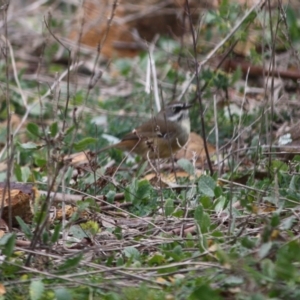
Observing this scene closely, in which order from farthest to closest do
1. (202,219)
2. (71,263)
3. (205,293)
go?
(202,219) → (71,263) → (205,293)

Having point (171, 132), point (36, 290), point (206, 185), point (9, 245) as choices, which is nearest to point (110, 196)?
point (206, 185)

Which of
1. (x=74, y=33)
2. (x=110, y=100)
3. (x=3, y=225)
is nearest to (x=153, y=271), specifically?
(x=3, y=225)

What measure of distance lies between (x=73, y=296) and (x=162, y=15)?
8.14 meters

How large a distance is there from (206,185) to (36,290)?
1846 millimetres

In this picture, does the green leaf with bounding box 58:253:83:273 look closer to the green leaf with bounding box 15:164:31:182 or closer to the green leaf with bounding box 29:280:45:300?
the green leaf with bounding box 29:280:45:300

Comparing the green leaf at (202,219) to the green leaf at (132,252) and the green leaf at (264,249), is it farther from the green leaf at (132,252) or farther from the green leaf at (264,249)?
the green leaf at (264,249)

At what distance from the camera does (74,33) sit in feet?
38.3

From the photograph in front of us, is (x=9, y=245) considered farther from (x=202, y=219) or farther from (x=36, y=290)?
(x=202, y=219)

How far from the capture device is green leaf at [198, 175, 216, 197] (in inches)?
216

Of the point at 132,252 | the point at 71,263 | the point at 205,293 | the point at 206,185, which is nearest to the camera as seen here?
the point at 205,293

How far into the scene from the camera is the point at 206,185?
5.54m

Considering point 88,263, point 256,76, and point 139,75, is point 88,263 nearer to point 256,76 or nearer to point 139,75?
point 256,76

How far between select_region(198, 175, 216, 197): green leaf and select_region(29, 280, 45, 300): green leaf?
174 cm

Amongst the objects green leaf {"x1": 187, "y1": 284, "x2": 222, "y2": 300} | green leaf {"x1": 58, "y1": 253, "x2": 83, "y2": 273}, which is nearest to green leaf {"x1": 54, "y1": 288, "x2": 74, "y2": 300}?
green leaf {"x1": 58, "y1": 253, "x2": 83, "y2": 273}
